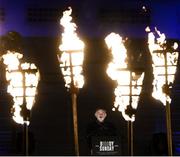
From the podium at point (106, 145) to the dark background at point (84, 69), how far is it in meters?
3.12

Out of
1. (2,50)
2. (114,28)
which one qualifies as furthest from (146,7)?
(2,50)

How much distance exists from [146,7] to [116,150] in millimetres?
7008

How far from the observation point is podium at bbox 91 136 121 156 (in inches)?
507

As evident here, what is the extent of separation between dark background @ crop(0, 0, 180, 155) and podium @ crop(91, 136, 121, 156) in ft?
10.2

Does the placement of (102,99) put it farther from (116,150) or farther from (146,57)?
(116,150)

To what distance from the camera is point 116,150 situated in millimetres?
13086

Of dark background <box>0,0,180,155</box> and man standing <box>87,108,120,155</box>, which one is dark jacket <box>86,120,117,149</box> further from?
dark background <box>0,0,180,155</box>

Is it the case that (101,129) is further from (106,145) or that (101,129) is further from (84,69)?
(84,69)

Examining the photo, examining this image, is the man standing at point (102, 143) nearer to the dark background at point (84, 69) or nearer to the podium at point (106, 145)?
the podium at point (106, 145)

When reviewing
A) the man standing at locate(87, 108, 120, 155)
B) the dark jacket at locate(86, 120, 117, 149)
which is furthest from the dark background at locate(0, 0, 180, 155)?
the man standing at locate(87, 108, 120, 155)

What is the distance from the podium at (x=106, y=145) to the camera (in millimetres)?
12867

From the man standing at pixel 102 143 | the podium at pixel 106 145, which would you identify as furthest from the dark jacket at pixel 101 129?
the podium at pixel 106 145

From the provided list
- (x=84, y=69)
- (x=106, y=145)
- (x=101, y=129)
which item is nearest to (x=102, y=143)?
(x=106, y=145)

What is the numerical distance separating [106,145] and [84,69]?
4.67 meters
